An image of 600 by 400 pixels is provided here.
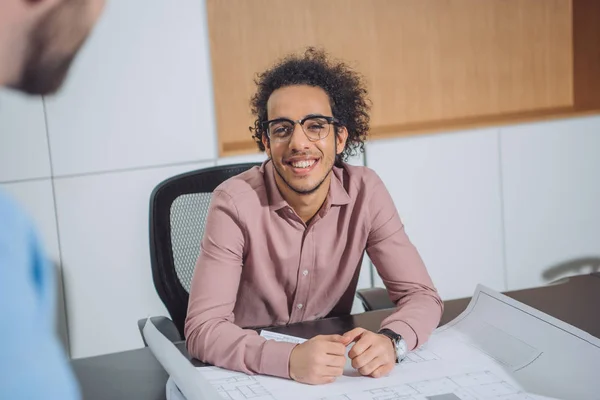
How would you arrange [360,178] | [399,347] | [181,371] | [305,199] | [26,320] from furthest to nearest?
[360,178]
[305,199]
[399,347]
[181,371]
[26,320]

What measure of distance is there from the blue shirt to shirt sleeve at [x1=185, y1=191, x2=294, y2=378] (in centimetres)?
90

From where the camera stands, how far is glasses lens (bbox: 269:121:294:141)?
1472 mm

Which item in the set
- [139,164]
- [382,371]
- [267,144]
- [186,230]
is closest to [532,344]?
[382,371]

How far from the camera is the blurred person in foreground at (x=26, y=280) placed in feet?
0.89

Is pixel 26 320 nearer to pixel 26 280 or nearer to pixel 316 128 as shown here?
pixel 26 280

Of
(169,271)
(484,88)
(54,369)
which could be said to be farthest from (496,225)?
(54,369)

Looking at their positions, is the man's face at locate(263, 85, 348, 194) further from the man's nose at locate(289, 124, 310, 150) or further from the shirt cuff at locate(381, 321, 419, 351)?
the shirt cuff at locate(381, 321, 419, 351)

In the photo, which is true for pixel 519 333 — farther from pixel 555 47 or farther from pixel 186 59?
pixel 555 47

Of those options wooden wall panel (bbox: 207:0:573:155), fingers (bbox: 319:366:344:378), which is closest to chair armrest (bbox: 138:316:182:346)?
fingers (bbox: 319:366:344:378)

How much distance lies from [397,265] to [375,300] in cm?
18

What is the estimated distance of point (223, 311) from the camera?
4.55ft

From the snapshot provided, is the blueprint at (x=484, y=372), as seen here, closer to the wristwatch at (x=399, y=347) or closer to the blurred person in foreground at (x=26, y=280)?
the wristwatch at (x=399, y=347)

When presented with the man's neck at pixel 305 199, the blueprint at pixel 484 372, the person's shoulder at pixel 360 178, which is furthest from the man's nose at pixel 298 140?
the blueprint at pixel 484 372

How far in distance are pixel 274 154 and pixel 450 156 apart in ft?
5.16
